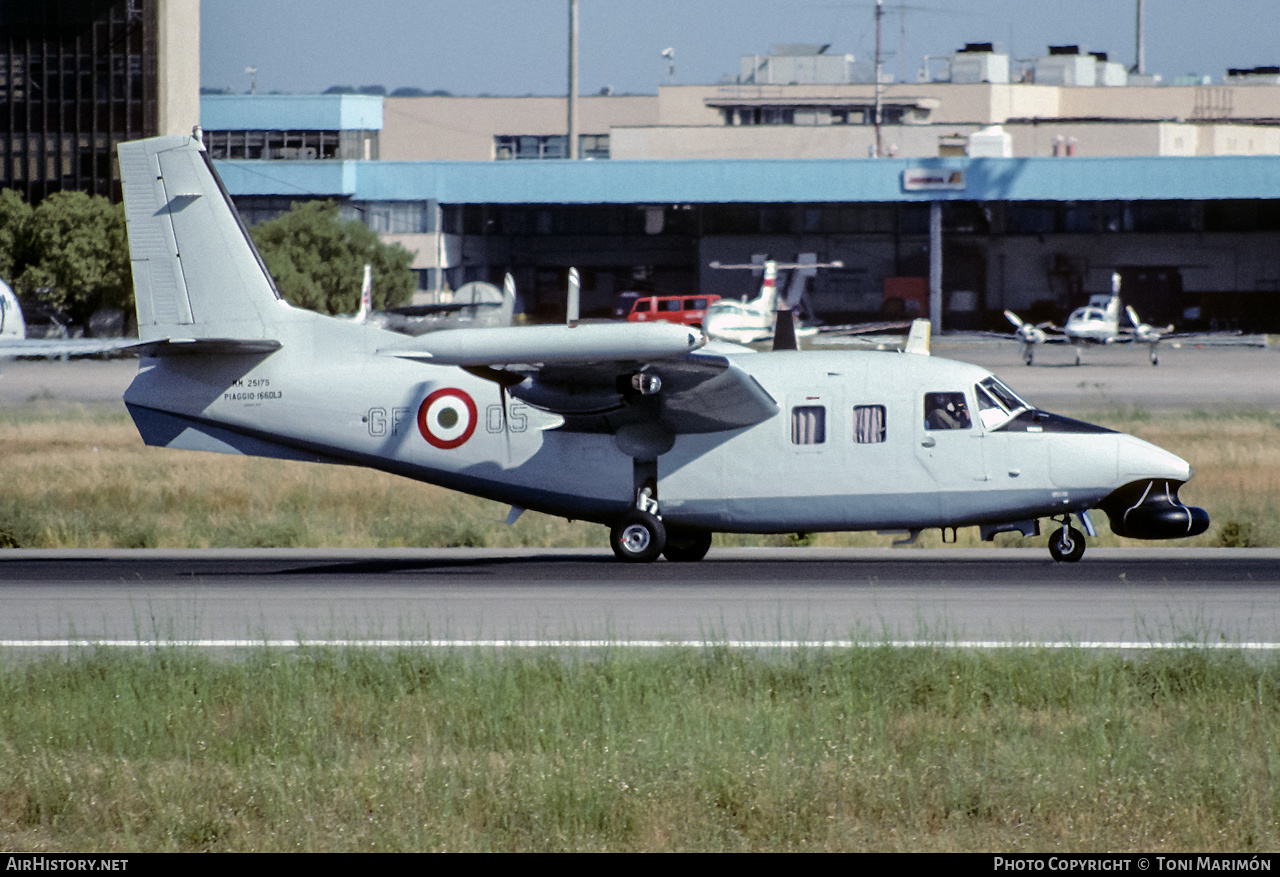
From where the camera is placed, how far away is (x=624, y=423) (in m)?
20.3

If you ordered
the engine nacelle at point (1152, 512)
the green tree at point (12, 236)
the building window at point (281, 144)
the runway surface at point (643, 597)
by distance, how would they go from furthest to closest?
1. the building window at point (281, 144)
2. the green tree at point (12, 236)
3. the engine nacelle at point (1152, 512)
4. the runway surface at point (643, 597)

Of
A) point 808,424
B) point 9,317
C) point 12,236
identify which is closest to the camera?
point 808,424

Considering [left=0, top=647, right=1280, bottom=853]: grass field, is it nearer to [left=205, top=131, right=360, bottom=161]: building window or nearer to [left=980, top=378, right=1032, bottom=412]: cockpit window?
[left=980, top=378, right=1032, bottom=412]: cockpit window

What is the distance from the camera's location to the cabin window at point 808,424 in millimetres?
19984

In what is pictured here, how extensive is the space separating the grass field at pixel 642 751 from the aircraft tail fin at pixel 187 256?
26.4 feet

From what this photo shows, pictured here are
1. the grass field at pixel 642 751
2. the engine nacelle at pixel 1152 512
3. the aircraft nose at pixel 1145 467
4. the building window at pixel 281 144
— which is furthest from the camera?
the building window at pixel 281 144

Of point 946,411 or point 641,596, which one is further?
point 946,411

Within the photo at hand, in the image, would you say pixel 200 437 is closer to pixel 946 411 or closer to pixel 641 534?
pixel 641 534

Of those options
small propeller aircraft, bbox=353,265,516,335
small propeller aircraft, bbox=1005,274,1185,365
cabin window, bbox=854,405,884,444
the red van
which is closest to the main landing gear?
cabin window, bbox=854,405,884,444

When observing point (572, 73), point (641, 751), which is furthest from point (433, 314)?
point (572, 73)

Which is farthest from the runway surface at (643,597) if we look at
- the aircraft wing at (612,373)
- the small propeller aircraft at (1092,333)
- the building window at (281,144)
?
the building window at (281,144)

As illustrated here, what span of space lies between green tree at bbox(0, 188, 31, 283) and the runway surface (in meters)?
69.4

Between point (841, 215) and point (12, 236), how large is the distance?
51838mm

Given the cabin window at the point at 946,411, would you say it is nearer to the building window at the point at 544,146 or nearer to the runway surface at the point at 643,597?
the runway surface at the point at 643,597
